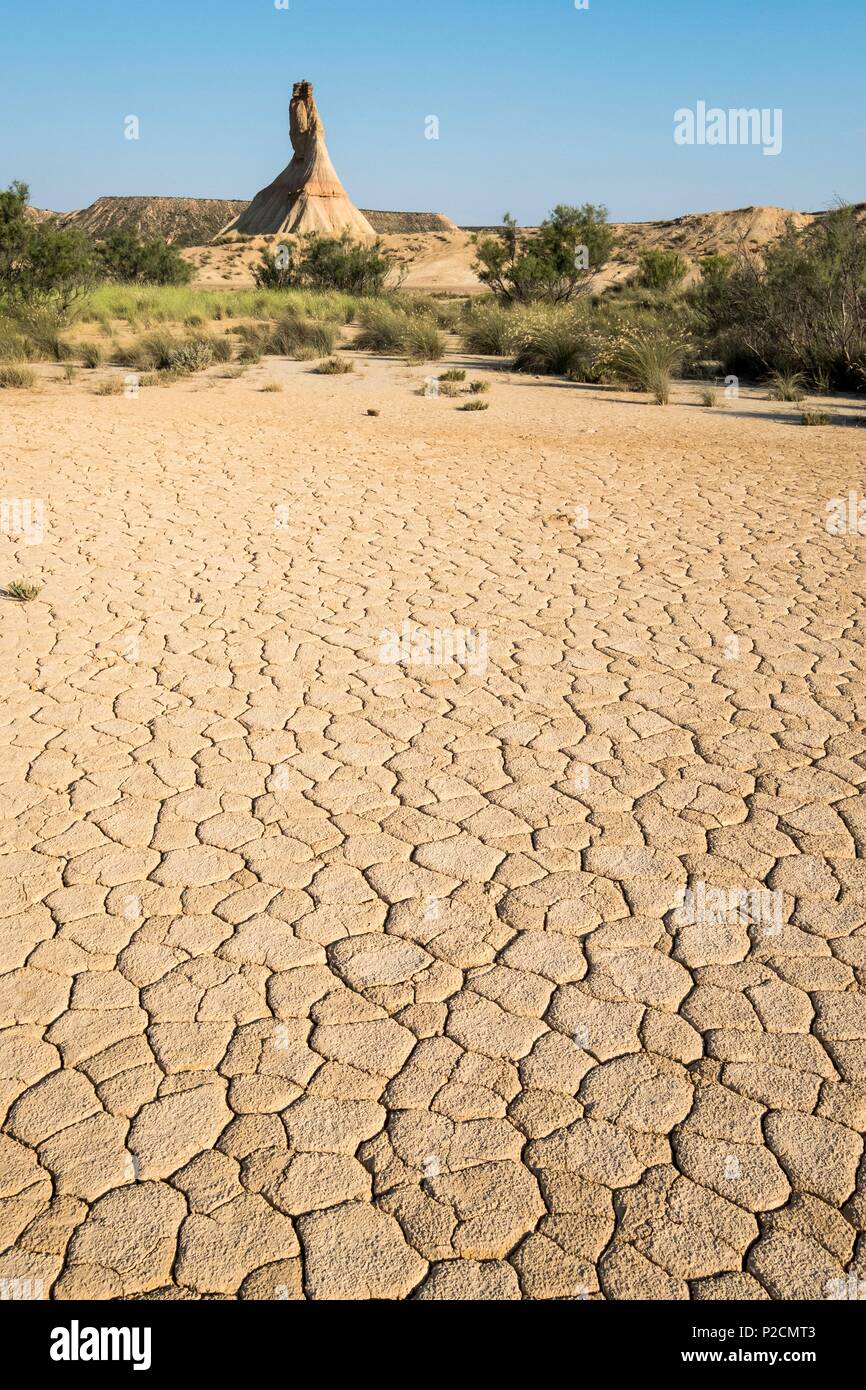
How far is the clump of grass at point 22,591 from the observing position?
20.5 feet

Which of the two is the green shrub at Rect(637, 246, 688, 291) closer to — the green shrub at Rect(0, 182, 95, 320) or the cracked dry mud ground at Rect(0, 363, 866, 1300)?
the green shrub at Rect(0, 182, 95, 320)

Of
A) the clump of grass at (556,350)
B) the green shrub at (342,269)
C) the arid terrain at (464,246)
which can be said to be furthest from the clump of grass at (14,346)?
the arid terrain at (464,246)

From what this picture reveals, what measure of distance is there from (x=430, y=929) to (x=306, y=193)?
7101 cm

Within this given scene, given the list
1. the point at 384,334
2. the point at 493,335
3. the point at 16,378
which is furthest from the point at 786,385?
the point at 16,378

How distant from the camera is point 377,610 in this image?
6.18 meters

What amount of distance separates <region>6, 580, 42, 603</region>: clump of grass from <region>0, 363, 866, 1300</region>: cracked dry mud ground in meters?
0.08

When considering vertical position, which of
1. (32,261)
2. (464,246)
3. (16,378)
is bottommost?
(16,378)

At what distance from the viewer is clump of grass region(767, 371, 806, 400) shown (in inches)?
540

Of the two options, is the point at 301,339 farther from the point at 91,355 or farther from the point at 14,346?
the point at 14,346

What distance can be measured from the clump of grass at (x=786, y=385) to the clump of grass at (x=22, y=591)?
1062 centimetres

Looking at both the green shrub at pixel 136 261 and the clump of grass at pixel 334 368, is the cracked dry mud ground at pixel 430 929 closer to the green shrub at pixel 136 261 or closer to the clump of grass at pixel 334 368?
the clump of grass at pixel 334 368

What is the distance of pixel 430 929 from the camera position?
3.40 m
